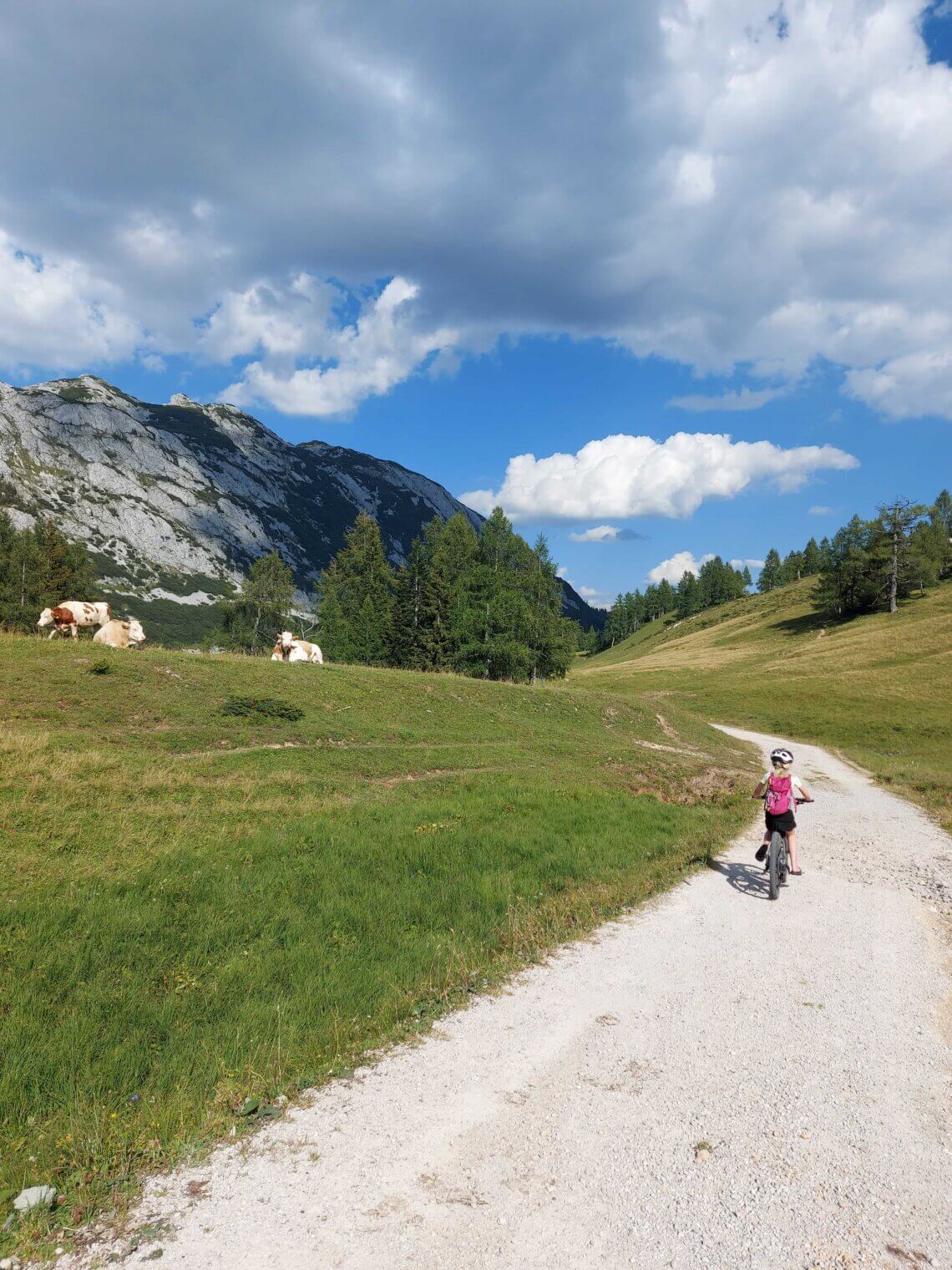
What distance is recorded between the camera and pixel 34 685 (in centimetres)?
2042

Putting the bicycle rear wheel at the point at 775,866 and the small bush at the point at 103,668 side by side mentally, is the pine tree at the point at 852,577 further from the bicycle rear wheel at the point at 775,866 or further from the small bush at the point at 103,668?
the small bush at the point at 103,668

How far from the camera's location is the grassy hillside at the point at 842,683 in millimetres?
41312

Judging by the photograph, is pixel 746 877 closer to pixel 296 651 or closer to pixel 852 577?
pixel 296 651

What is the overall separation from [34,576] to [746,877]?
3731 inches

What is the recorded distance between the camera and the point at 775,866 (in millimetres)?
12477

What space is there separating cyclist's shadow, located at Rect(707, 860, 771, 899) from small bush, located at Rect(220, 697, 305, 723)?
16.6 metres

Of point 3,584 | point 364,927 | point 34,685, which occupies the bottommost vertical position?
point 364,927

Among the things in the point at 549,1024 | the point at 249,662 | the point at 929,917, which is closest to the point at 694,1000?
the point at 549,1024

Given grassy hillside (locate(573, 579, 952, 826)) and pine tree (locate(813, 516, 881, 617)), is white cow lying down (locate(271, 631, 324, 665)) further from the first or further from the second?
pine tree (locate(813, 516, 881, 617))

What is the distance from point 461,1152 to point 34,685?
21.7m

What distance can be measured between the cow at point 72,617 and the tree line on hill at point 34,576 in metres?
57.4

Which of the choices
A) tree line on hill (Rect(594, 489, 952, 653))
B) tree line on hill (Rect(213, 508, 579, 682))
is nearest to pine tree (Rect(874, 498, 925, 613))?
tree line on hill (Rect(594, 489, 952, 653))

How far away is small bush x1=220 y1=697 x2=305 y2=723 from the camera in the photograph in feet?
75.7

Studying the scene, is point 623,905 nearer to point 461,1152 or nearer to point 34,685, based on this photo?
point 461,1152
